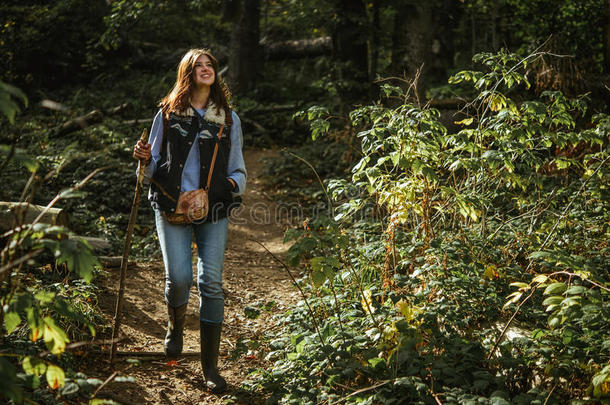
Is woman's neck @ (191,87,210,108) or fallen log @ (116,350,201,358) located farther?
fallen log @ (116,350,201,358)

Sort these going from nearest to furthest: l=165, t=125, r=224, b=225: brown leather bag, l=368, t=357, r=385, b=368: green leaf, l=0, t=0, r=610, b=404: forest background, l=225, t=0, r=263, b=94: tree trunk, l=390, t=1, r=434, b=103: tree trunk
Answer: l=0, t=0, r=610, b=404: forest background, l=368, t=357, r=385, b=368: green leaf, l=165, t=125, r=224, b=225: brown leather bag, l=390, t=1, r=434, b=103: tree trunk, l=225, t=0, r=263, b=94: tree trunk

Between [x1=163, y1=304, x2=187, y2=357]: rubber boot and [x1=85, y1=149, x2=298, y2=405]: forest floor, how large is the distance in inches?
5.4

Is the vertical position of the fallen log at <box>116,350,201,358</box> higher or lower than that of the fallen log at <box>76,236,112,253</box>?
lower

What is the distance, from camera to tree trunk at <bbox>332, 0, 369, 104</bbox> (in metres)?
11.8

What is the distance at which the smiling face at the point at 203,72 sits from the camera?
3977mm

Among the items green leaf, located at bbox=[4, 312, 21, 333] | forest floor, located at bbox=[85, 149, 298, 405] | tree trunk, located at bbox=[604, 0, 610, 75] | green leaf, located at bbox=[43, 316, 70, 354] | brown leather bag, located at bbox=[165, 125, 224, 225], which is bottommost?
forest floor, located at bbox=[85, 149, 298, 405]

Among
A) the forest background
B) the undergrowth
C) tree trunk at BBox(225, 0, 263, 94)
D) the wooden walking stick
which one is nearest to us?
the forest background

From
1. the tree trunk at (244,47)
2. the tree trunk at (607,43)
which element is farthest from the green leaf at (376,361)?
the tree trunk at (244,47)

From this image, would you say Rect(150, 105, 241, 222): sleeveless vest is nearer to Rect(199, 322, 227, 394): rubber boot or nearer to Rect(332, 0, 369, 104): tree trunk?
Rect(199, 322, 227, 394): rubber boot

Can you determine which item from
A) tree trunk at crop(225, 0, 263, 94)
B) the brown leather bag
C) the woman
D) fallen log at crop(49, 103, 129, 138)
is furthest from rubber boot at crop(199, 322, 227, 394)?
tree trunk at crop(225, 0, 263, 94)

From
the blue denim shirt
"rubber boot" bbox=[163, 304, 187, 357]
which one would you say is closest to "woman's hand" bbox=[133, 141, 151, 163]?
the blue denim shirt

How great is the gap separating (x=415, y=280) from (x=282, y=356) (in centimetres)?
124

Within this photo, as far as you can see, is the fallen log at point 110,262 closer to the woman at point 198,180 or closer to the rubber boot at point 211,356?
the woman at point 198,180

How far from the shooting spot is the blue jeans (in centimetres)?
384
